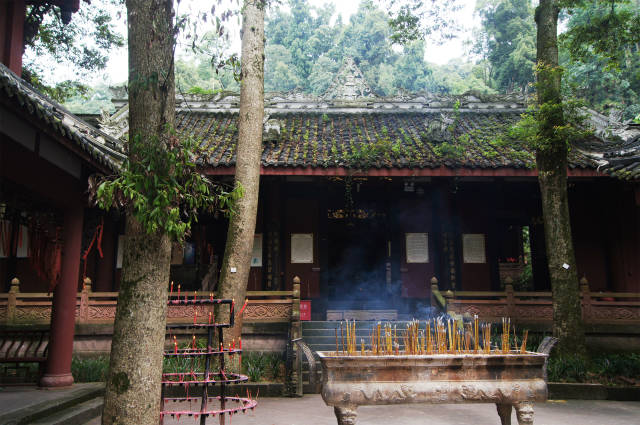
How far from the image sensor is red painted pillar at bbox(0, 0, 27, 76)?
24.2ft

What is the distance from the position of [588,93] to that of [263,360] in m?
24.3

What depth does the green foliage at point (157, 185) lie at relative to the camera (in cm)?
329

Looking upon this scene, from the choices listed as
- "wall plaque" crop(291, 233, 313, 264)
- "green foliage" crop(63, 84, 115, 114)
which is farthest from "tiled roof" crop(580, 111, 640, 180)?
"green foliage" crop(63, 84, 115, 114)

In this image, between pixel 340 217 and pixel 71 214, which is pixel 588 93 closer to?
pixel 340 217

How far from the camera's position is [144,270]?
353cm

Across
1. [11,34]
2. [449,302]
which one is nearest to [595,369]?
[449,302]

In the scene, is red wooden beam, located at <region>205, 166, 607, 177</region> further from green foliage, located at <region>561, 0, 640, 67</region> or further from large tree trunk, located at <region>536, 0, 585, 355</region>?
green foliage, located at <region>561, 0, 640, 67</region>

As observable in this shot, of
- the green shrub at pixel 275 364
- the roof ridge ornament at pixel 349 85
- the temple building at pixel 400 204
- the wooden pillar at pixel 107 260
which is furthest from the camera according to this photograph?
the roof ridge ornament at pixel 349 85

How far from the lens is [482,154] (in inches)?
416

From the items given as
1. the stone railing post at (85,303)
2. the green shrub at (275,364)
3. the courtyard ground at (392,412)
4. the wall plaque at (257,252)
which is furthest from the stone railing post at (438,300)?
the stone railing post at (85,303)

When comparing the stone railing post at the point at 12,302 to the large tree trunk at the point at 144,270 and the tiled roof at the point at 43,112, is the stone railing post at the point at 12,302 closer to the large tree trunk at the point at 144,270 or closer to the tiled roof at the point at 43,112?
the tiled roof at the point at 43,112

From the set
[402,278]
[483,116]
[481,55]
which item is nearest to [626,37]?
[483,116]

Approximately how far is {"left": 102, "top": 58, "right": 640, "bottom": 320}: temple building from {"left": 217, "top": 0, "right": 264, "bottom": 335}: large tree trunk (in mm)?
1617

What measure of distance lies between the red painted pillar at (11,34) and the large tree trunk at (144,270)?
486 centimetres
